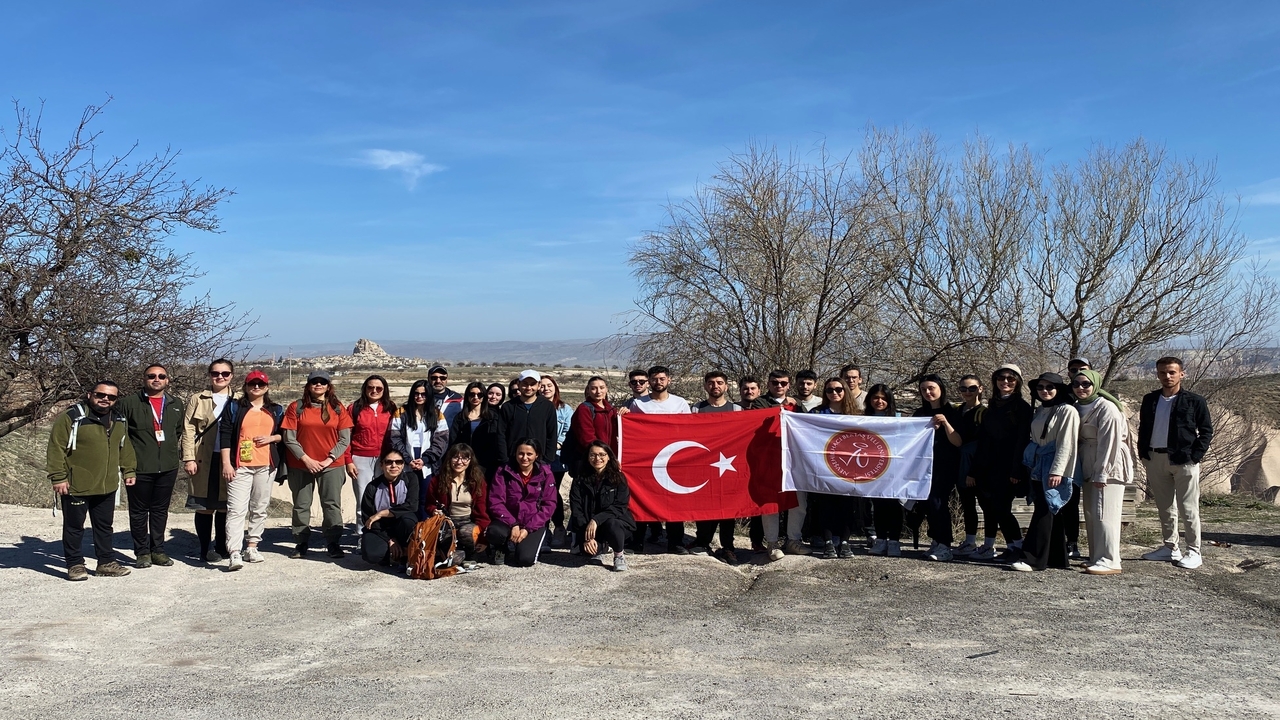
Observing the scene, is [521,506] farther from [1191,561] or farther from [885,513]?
[1191,561]

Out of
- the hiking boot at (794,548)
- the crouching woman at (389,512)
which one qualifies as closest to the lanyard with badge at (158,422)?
the crouching woman at (389,512)

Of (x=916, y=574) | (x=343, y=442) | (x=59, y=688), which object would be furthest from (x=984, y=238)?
(x=59, y=688)

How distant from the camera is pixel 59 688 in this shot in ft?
18.2

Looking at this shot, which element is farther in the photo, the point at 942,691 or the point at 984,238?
the point at 984,238

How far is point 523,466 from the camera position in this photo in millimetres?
8859

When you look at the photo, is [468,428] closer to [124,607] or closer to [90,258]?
[124,607]

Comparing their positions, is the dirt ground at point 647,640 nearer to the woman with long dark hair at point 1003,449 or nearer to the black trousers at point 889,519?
the black trousers at point 889,519

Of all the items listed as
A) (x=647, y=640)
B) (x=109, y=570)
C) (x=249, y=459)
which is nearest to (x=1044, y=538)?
(x=647, y=640)

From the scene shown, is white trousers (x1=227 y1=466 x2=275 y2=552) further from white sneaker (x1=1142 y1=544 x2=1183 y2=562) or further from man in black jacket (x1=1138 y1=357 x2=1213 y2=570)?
white sneaker (x1=1142 y1=544 x2=1183 y2=562)

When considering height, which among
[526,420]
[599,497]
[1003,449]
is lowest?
[599,497]

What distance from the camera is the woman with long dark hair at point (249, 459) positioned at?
8.70 m

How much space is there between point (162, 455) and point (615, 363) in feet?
26.7

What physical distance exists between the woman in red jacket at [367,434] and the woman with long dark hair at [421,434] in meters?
0.14

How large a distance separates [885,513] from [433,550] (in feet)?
15.2
